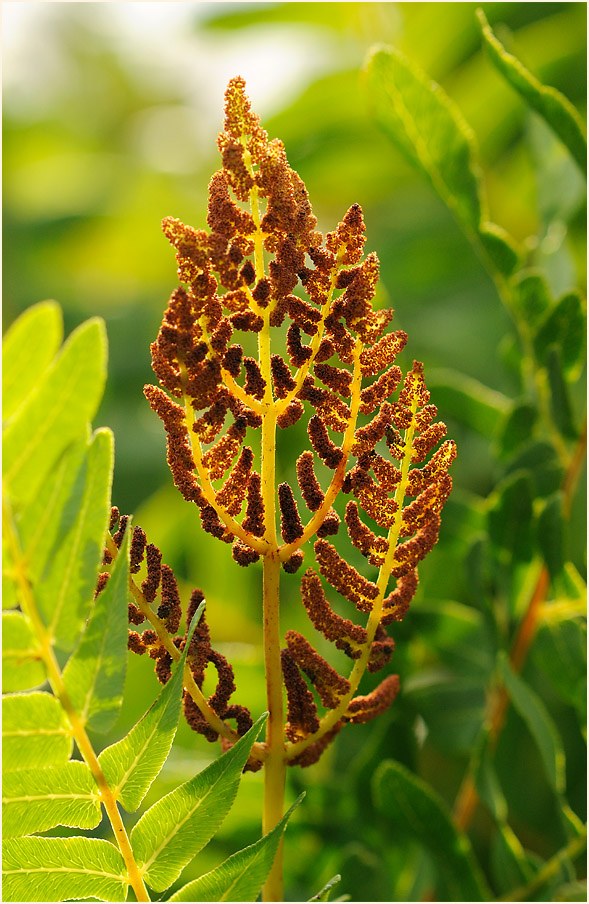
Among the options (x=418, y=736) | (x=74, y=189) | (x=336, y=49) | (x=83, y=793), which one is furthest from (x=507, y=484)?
(x=74, y=189)

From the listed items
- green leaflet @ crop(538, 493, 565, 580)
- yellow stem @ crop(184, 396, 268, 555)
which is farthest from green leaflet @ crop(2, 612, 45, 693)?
green leaflet @ crop(538, 493, 565, 580)

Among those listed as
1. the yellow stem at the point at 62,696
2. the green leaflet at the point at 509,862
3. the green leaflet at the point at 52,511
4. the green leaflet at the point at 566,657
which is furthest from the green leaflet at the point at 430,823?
the green leaflet at the point at 52,511

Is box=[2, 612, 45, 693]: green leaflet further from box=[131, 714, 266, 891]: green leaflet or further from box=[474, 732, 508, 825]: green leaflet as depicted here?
box=[474, 732, 508, 825]: green leaflet

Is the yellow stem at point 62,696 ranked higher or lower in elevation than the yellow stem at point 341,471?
lower

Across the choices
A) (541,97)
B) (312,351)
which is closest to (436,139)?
(541,97)

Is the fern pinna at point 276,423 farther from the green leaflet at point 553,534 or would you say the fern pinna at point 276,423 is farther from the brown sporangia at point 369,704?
the green leaflet at point 553,534

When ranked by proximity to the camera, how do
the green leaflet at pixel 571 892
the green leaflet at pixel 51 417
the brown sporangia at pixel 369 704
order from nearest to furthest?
the green leaflet at pixel 51 417
the brown sporangia at pixel 369 704
the green leaflet at pixel 571 892

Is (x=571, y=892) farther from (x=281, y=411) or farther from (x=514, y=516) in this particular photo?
(x=281, y=411)
